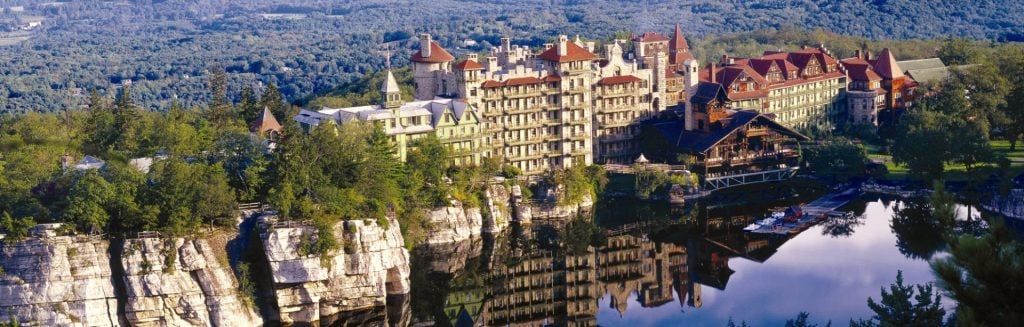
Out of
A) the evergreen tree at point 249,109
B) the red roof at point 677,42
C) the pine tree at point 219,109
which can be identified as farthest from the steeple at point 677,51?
the pine tree at point 219,109

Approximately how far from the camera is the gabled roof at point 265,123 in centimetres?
5260

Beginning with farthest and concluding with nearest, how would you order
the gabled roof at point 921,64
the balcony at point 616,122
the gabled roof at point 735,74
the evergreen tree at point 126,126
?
the gabled roof at point 921,64
the gabled roof at point 735,74
the balcony at point 616,122
the evergreen tree at point 126,126

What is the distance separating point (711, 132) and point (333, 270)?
24.7 m

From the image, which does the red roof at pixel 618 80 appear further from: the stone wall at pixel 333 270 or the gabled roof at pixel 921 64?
the stone wall at pixel 333 270

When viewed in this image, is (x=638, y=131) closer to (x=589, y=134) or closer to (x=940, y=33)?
(x=589, y=134)

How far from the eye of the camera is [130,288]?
37.6 metres

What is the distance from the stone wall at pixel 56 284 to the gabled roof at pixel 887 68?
45.3 m

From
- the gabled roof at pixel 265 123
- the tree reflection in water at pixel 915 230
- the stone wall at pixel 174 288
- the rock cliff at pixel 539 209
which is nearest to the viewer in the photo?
the stone wall at pixel 174 288

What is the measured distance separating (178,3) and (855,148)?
15597 cm

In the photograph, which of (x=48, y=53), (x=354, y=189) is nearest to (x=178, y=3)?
(x=48, y=53)

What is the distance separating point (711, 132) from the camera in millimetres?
59594

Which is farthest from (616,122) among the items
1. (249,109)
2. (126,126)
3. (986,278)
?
(986,278)

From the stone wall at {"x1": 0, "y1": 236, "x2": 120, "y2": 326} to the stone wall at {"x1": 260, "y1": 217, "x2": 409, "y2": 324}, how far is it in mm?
4770

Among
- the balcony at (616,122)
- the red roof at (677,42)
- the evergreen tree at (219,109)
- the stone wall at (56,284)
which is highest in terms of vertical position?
the red roof at (677,42)
